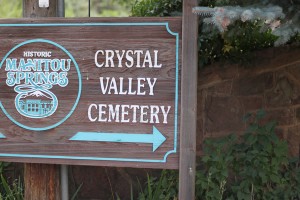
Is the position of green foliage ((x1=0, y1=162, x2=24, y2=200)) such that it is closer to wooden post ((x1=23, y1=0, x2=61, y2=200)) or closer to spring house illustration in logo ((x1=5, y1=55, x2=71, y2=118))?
wooden post ((x1=23, y1=0, x2=61, y2=200))

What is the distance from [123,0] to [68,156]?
367cm

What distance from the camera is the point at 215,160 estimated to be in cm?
403

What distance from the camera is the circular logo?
3.33m

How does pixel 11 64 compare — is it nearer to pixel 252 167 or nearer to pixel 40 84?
pixel 40 84

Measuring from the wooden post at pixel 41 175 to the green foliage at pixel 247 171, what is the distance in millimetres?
814

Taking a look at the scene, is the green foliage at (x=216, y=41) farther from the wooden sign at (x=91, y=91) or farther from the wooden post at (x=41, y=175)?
the wooden post at (x=41, y=175)

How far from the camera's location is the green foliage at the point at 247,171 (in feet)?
13.1

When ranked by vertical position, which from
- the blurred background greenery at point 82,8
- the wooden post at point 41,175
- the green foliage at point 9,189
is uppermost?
the blurred background greenery at point 82,8

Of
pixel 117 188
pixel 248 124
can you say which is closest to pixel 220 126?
pixel 248 124

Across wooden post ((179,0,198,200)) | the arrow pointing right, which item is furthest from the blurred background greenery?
wooden post ((179,0,198,200))

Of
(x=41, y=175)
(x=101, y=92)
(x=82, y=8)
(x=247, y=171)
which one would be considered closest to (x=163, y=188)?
(x=247, y=171)

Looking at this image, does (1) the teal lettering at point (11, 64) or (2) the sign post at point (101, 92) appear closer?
(2) the sign post at point (101, 92)

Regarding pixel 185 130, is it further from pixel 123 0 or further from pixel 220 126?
pixel 123 0

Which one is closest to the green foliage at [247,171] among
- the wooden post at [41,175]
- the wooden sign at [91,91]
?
the wooden post at [41,175]
